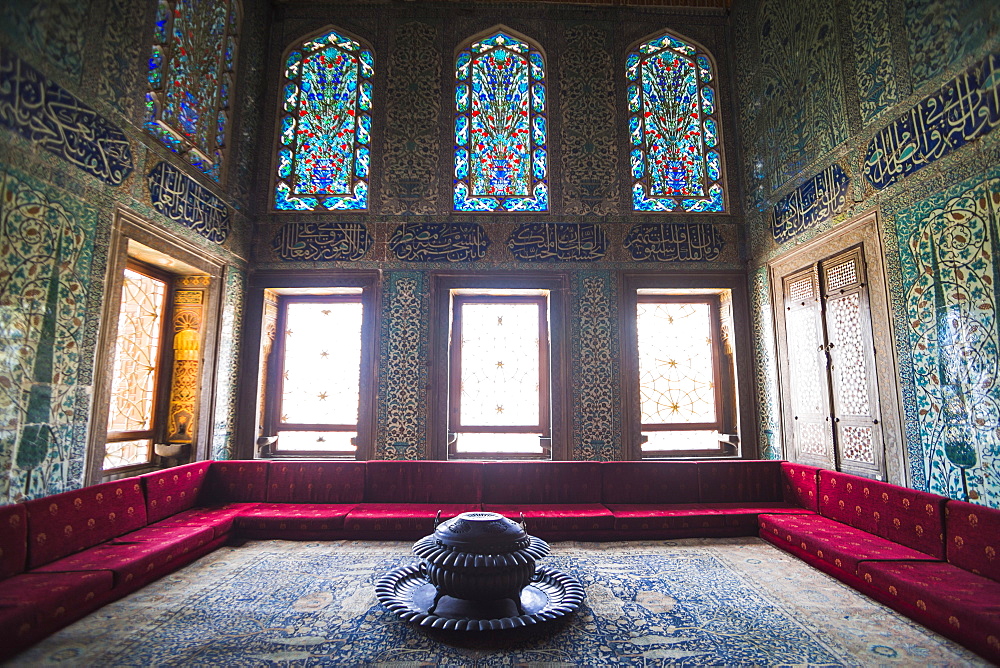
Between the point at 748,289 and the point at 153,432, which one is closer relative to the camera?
the point at 153,432

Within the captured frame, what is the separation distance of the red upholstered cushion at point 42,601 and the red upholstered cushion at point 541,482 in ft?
8.66

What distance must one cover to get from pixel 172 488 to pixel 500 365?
2861 millimetres

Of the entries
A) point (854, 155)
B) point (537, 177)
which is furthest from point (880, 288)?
point (537, 177)

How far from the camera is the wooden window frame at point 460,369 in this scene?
4.81 m

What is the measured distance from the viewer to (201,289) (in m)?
4.25

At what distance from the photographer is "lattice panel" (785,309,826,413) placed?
3.93 metres

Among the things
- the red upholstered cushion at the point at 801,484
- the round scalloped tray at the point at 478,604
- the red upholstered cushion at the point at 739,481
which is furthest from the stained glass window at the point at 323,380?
the red upholstered cushion at the point at 801,484

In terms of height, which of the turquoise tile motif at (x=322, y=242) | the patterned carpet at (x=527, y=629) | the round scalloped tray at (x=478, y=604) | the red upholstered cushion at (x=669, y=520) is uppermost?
the turquoise tile motif at (x=322, y=242)

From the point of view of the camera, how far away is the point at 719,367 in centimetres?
489

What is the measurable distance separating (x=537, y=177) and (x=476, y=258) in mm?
1103

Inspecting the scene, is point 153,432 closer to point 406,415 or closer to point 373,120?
point 406,415

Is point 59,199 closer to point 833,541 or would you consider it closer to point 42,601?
point 42,601

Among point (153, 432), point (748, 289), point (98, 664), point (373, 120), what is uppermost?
point (373, 120)

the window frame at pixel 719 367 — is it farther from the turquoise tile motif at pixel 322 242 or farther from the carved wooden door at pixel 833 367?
the turquoise tile motif at pixel 322 242
